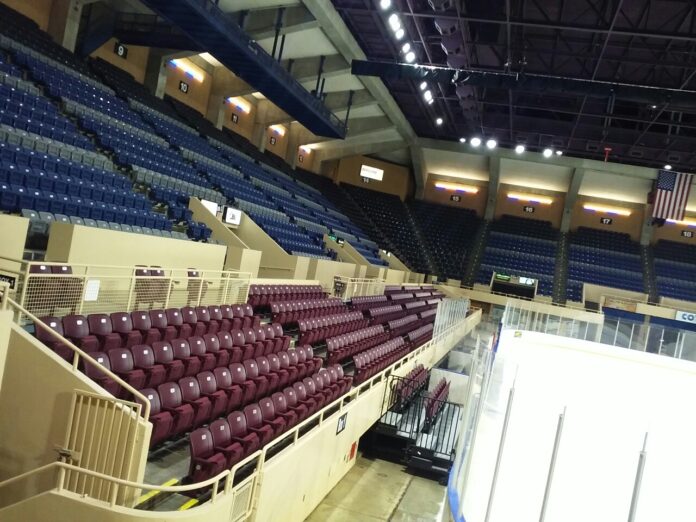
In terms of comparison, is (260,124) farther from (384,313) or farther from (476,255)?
(384,313)

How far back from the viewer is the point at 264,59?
16484mm

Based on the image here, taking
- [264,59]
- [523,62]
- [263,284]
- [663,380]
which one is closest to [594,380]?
[663,380]

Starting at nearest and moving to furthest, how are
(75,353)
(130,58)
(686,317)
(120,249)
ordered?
1. (75,353)
2. (120,249)
3. (130,58)
4. (686,317)

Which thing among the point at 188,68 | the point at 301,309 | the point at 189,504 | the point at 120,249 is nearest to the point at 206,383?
the point at 189,504

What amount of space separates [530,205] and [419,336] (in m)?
20.0

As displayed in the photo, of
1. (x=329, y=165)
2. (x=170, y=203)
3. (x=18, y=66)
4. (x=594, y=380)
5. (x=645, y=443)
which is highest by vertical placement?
(x=329, y=165)

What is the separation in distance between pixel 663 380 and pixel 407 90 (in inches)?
592

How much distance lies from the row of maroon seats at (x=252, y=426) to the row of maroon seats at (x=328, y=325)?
Result: 2298 millimetres

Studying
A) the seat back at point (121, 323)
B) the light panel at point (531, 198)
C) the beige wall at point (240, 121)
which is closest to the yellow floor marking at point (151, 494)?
the seat back at point (121, 323)

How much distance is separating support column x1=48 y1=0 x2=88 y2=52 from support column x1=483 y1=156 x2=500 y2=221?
20.6 metres

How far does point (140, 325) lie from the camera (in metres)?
6.86

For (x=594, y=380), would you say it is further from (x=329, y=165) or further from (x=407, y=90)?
(x=329, y=165)

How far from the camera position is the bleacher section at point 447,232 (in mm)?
31375

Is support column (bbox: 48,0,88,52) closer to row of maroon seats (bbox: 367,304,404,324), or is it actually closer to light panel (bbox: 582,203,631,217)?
→ row of maroon seats (bbox: 367,304,404,324)
